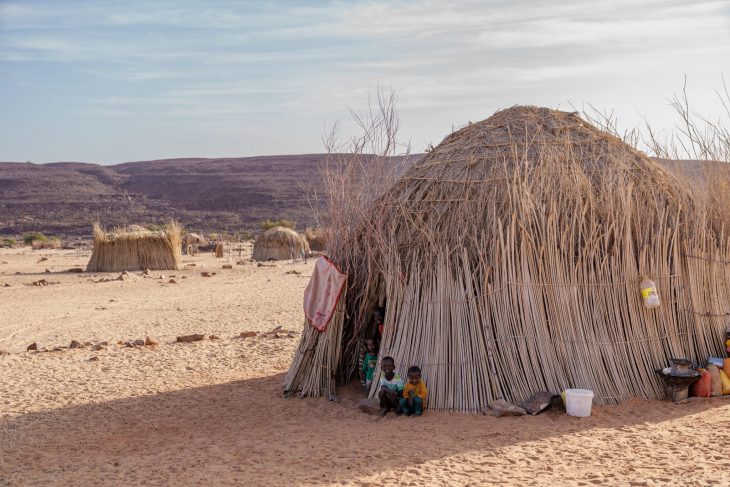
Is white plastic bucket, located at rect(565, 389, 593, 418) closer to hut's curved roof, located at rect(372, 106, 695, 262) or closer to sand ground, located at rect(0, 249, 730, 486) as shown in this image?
sand ground, located at rect(0, 249, 730, 486)

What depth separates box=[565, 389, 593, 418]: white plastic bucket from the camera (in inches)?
239

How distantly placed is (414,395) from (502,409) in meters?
0.70

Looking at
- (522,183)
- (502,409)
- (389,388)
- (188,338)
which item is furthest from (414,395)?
(188,338)

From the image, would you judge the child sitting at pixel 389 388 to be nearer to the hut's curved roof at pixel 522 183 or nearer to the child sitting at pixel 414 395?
the child sitting at pixel 414 395

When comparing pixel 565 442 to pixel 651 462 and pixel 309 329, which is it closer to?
pixel 651 462

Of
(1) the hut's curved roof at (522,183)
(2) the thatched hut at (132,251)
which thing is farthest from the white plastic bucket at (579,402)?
(2) the thatched hut at (132,251)

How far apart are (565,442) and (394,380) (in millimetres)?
1505

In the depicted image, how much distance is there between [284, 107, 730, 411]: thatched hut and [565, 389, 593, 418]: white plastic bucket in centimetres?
29

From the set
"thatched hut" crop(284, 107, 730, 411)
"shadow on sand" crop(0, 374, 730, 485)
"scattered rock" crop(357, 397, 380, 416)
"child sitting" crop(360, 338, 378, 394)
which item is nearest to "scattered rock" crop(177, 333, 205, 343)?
"shadow on sand" crop(0, 374, 730, 485)

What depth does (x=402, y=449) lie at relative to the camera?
5.51m

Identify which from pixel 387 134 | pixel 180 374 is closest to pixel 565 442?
pixel 387 134

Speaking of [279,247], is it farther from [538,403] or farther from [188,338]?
[538,403]

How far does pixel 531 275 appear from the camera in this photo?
6.61 m

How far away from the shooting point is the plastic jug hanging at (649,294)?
6.61 meters
